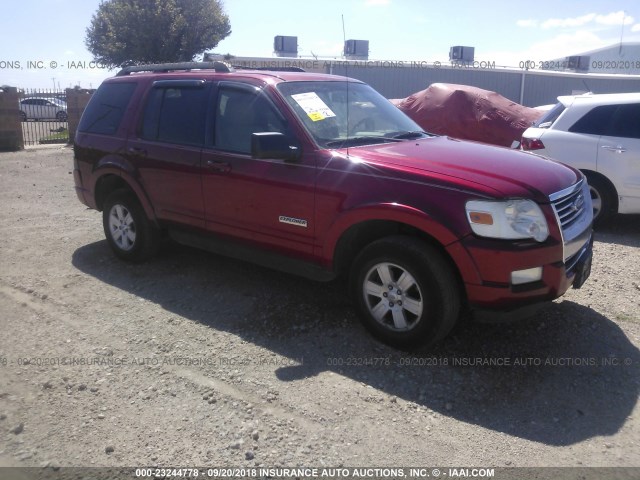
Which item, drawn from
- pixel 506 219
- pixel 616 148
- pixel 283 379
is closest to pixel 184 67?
pixel 283 379

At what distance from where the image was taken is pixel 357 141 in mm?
4645

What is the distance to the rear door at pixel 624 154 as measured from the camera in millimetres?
7086

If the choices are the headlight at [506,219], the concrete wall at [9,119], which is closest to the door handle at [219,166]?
the headlight at [506,219]

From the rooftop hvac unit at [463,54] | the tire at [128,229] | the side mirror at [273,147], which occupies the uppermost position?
the rooftop hvac unit at [463,54]

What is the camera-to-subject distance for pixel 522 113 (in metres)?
10.7

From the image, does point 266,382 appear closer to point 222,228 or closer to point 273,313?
point 273,313

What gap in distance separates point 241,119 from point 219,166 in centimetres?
43

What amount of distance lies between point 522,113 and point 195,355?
856 centimetres

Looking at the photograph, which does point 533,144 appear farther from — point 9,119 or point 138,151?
point 9,119

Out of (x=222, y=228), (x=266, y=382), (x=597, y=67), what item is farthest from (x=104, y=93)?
(x=597, y=67)

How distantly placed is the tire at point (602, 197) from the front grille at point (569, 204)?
318 cm

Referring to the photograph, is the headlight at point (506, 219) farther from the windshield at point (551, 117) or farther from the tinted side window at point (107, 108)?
the windshield at point (551, 117)

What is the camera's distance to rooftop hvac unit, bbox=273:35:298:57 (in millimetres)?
27406

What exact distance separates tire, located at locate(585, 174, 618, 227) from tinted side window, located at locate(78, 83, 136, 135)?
5.47 m
